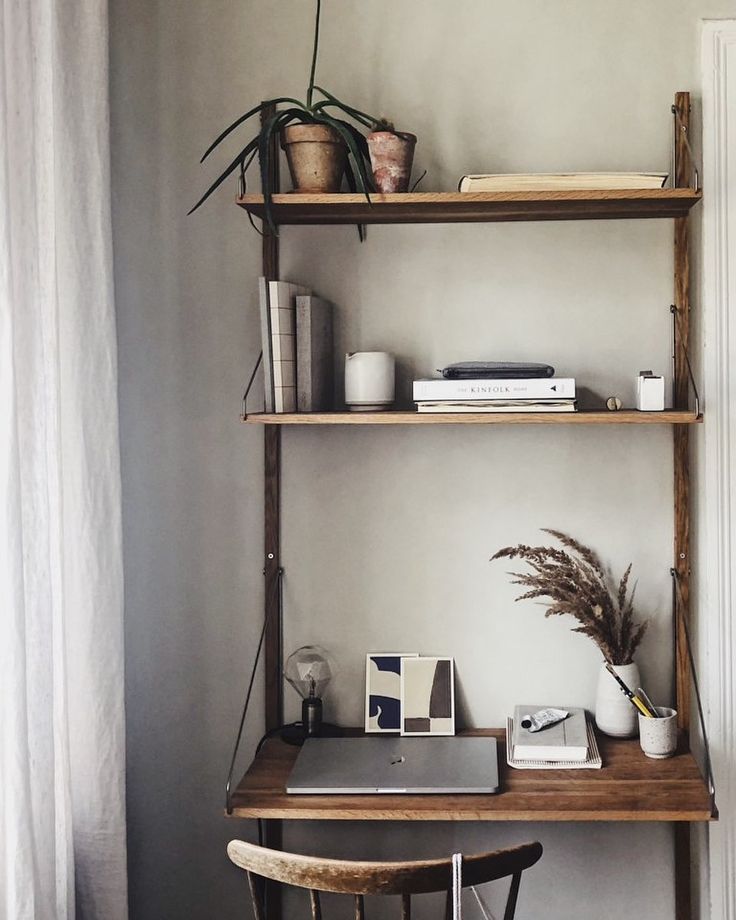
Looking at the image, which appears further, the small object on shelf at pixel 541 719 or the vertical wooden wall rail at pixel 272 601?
the vertical wooden wall rail at pixel 272 601

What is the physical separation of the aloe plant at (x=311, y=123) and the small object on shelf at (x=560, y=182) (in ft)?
A: 0.67

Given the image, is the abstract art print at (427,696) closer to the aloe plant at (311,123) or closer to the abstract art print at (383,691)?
the abstract art print at (383,691)

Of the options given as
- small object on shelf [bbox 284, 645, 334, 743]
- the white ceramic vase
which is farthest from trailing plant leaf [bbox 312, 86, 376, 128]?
the white ceramic vase

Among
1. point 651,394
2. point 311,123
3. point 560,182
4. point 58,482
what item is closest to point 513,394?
point 651,394

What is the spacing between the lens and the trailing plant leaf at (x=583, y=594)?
1820 millimetres

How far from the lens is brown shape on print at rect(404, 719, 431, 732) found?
1.93m

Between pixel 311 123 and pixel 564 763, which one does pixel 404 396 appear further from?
pixel 564 763

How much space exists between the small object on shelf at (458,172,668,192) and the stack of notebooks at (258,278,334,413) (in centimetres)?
37

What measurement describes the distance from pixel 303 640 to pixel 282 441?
1.37 ft

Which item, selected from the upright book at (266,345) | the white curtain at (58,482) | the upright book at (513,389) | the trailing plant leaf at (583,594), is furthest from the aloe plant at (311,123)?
the trailing plant leaf at (583,594)

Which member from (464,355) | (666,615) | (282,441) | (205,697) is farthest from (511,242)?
(205,697)

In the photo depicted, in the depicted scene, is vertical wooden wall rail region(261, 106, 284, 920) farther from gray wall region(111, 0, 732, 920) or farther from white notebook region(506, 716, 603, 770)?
white notebook region(506, 716, 603, 770)

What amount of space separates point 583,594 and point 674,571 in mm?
237

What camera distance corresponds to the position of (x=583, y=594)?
182cm
